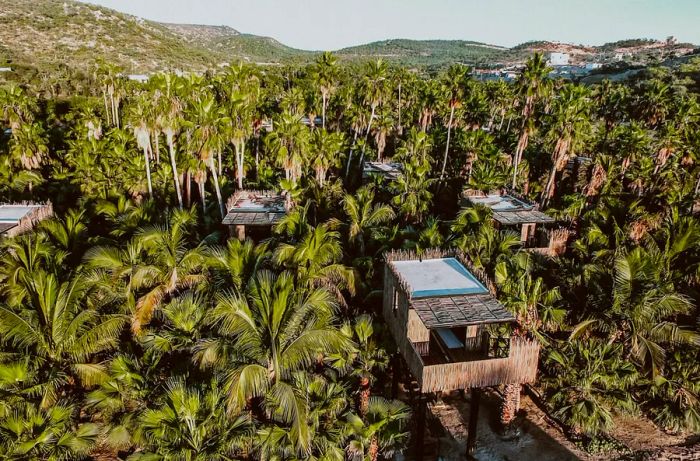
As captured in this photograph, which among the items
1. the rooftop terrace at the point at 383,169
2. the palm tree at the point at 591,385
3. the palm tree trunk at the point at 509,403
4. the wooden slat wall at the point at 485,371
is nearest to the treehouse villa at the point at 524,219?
the palm tree at the point at 591,385

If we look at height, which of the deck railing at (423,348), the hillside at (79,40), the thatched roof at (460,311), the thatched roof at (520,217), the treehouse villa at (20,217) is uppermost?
the hillside at (79,40)

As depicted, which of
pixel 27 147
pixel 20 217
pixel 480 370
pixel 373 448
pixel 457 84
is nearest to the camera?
pixel 480 370

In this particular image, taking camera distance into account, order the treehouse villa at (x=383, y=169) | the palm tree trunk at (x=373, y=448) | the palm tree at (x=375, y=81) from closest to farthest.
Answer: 1. the palm tree trunk at (x=373, y=448)
2. the treehouse villa at (x=383, y=169)
3. the palm tree at (x=375, y=81)

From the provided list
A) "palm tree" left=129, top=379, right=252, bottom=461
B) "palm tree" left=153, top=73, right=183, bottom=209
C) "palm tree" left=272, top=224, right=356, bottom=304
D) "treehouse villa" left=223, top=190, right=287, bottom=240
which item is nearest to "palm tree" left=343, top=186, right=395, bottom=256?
"treehouse villa" left=223, top=190, right=287, bottom=240

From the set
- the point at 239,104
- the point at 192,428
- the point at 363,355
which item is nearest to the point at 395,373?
the point at 363,355

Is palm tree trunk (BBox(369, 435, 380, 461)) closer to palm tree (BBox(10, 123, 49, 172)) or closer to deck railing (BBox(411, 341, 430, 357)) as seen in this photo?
deck railing (BBox(411, 341, 430, 357))

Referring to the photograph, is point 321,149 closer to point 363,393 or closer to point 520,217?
point 520,217

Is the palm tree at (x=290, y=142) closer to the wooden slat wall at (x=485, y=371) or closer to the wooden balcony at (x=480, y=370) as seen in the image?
the wooden balcony at (x=480, y=370)
